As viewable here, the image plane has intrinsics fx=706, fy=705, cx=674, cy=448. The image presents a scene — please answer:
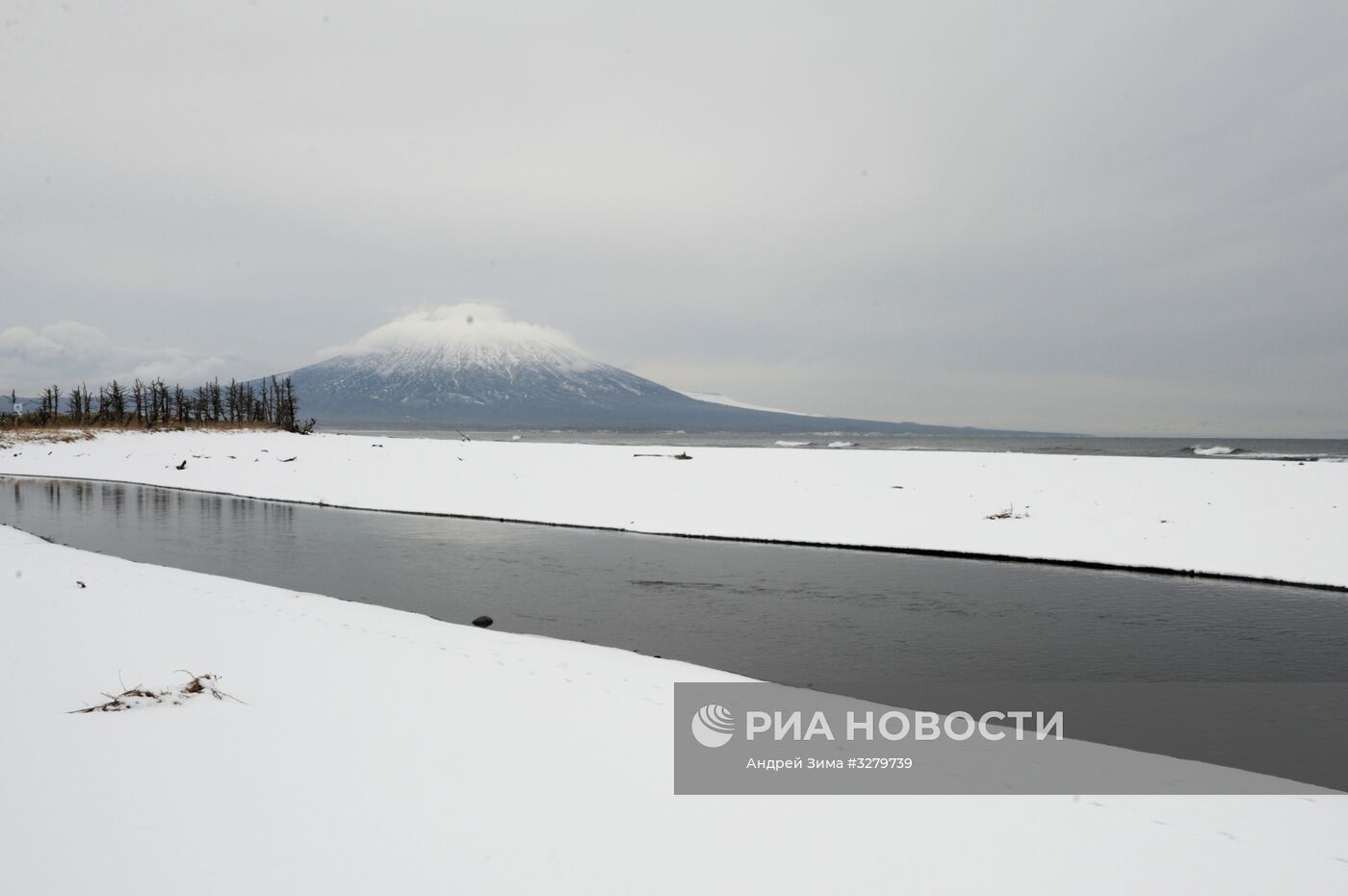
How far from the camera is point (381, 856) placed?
4.85 metres

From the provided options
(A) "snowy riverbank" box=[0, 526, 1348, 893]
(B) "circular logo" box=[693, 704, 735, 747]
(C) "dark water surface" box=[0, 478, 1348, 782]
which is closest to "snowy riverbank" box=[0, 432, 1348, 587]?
(C) "dark water surface" box=[0, 478, 1348, 782]

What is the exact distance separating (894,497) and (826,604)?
1494cm

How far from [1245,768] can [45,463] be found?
72.4 metres

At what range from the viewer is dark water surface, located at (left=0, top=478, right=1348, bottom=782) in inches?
417

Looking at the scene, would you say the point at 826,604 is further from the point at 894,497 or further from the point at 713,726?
the point at 894,497

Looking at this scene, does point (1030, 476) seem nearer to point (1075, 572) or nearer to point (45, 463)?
point (1075, 572)

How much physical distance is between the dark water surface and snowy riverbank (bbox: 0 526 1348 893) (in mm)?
2918

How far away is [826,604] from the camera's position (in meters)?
14.8

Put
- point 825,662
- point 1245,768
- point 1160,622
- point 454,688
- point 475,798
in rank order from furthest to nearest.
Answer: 1. point 1160,622
2. point 825,662
3. point 454,688
4. point 1245,768
5. point 475,798

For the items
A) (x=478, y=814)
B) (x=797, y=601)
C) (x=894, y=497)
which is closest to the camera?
(x=478, y=814)

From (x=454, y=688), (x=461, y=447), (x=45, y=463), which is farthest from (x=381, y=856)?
(x=45, y=463)

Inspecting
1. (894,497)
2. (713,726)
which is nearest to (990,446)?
(894,497)

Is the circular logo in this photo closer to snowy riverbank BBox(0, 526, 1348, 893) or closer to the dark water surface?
snowy riverbank BBox(0, 526, 1348, 893)

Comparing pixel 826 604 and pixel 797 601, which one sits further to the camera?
pixel 797 601
